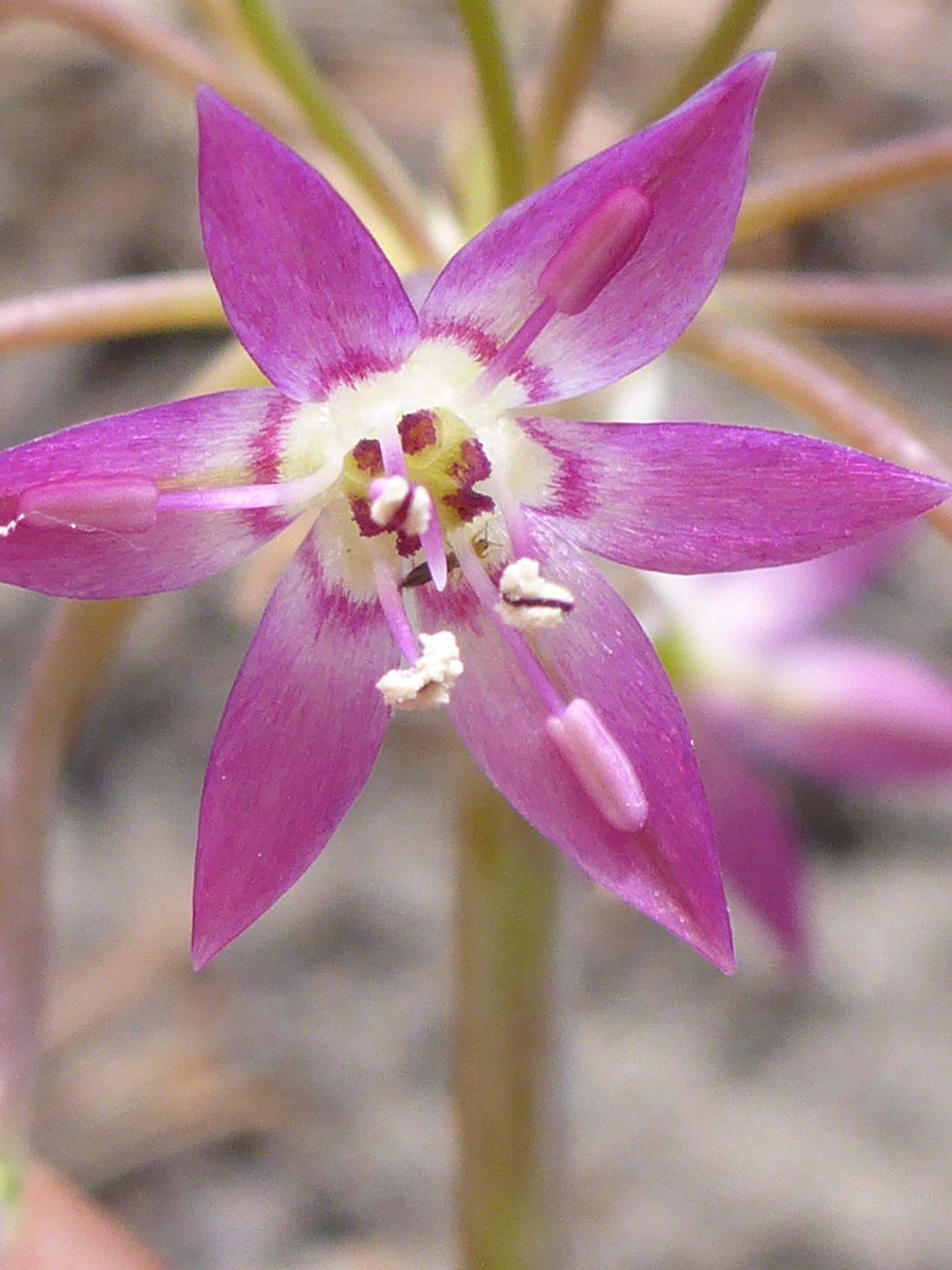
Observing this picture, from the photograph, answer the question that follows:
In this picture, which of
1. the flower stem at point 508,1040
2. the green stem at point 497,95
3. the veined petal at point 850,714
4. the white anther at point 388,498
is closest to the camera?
the white anther at point 388,498

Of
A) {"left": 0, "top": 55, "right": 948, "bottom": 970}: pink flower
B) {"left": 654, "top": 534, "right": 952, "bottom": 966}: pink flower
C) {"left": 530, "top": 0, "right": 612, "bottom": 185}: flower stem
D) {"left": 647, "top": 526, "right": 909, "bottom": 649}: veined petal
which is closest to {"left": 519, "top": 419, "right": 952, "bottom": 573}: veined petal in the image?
{"left": 0, "top": 55, "right": 948, "bottom": 970}: pink flower

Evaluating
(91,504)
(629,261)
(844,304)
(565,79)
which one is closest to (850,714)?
(844,304)

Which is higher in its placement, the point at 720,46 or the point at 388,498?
the point at 720,46

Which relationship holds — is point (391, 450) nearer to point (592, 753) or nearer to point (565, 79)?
point (592, 753)

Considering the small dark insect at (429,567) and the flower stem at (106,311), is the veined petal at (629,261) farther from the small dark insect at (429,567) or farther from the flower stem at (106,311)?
the flower stem at (106,311)

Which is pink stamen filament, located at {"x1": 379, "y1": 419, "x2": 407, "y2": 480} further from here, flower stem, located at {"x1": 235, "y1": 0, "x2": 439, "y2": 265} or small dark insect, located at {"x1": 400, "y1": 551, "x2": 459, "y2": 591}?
flower stem, located at {"x1": 235, "y1": 0, "x2": 439, "y2": 265}

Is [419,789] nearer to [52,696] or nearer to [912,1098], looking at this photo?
[912,1098]

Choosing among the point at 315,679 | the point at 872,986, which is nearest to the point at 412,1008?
the point at 872,986

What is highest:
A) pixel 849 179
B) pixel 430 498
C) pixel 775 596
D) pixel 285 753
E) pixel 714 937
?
pixel 849 179

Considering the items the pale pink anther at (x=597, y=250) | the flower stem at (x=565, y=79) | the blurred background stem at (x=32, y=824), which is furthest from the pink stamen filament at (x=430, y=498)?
the flower stem at (x=565, y=79)
